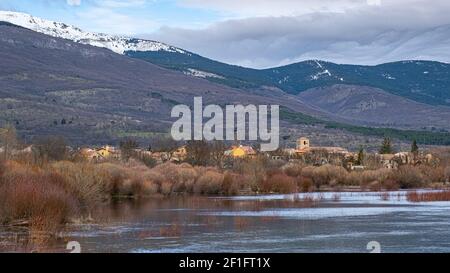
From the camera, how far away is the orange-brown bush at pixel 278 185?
72.8 meters

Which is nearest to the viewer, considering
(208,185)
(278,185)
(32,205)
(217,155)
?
(32,205)

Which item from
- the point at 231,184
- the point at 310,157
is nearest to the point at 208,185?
the point at 231,184

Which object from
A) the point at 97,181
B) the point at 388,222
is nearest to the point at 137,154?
the point at 97,181

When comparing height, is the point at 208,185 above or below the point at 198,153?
below

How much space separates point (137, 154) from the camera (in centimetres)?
9912

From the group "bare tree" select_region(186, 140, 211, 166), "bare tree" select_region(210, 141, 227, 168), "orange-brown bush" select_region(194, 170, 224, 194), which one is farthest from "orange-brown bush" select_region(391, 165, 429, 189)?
"bare tree" select_region(186, 140, 211, 166)

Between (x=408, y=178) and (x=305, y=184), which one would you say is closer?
(x=305, y=184)

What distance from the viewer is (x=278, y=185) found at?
72688 mm

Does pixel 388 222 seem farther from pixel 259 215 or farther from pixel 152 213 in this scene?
pixel 152 213

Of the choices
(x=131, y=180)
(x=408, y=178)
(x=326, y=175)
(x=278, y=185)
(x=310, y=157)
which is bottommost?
(x=278, y=185)

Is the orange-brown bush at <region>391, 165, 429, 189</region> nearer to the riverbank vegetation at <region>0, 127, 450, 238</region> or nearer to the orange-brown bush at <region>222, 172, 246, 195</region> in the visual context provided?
the riverbank vegetation at <region>0, 127, 450, 238</region>

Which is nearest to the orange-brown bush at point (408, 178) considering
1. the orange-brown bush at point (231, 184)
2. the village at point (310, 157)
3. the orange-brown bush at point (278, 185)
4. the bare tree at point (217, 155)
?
the orange-brown bush at point (278, 185)

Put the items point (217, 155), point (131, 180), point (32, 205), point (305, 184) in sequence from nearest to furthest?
1. point (32, 205)
2. point (131, 180)
3. point (305, 184)
4. point (217, 155)

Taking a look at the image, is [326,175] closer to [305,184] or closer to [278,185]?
[305,184]
